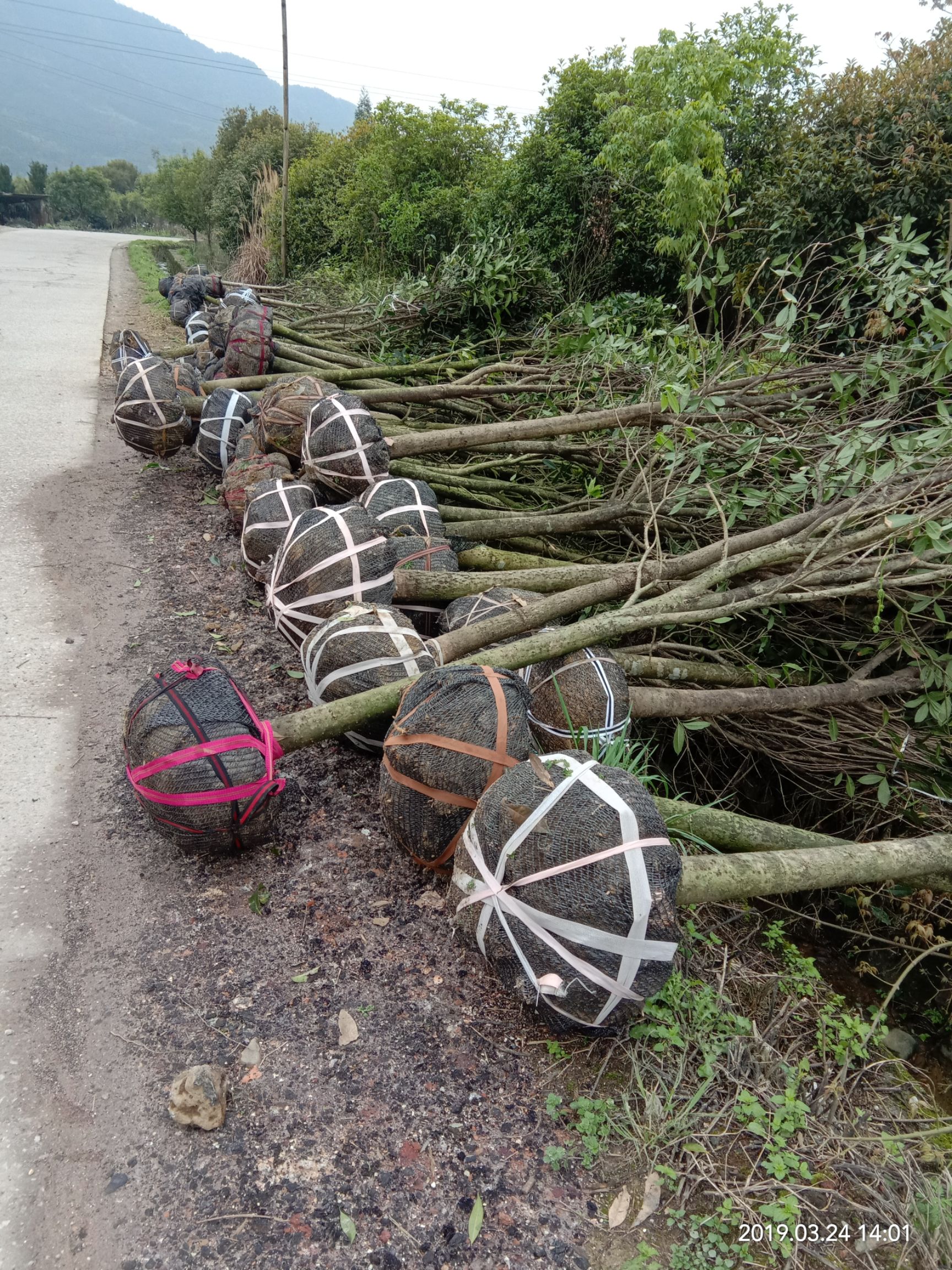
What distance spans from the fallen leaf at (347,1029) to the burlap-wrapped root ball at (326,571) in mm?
1642

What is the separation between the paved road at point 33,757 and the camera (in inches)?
67.2

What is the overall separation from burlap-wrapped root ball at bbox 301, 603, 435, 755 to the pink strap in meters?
0.91

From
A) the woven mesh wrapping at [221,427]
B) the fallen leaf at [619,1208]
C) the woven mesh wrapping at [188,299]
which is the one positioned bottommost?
the fallen leaf at [619,1208]

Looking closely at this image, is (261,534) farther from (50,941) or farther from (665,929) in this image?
(665,929)

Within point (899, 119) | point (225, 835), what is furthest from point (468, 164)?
point (225, 835)

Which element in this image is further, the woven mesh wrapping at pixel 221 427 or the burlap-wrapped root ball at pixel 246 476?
the woven mesh wrapping at pixel 221 427

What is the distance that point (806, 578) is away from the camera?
2797mm

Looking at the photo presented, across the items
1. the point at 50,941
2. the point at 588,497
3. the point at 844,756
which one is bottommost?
the point at 50,941

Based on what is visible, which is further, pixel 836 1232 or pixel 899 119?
pixel 899 119

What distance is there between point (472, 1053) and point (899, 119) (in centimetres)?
956

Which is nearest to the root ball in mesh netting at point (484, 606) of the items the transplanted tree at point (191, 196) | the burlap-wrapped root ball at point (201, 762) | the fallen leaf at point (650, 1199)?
the burlap-wrapped root ball at point (201, 762)

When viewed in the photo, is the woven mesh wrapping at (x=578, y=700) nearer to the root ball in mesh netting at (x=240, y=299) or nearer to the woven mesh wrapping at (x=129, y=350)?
the woven mesh wrapping at (x=129, y=350)

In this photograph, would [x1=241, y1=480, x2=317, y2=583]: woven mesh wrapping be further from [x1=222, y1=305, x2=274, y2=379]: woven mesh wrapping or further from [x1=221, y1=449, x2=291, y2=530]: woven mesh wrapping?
[x1=222, y1=305, x2=274, y2=379]: woven mesh wrapping

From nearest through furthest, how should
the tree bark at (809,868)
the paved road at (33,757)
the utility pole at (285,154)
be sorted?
the paved road at (33,757) → the tree bark at (809,868) → the utility pole at (285,154)
